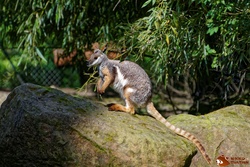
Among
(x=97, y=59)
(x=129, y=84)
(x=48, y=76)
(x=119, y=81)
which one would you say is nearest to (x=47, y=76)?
(x=48, y=76)

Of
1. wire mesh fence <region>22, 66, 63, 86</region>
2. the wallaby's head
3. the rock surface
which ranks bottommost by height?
wire mesh fence <region>22, 66, 63, 86</region>

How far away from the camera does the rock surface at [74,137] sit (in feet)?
16.8

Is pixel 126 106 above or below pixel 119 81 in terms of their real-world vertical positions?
below

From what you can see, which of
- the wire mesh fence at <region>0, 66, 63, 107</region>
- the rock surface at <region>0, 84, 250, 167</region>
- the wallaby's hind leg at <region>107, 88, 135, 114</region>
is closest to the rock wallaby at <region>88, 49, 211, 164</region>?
the wallaby's hind leg at <region>107, 88, 135, 114</region>

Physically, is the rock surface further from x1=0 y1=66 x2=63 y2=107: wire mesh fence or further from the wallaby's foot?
x1=0 y1=66 x2=63 y2=107: wire mesh fence

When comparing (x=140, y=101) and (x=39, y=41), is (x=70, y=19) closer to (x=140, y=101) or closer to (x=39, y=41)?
(x=39, y=41)

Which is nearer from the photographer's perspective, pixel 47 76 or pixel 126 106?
pixel 126 106

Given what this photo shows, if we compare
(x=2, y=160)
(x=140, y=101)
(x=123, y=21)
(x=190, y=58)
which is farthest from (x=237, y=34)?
(x=2, y=160)

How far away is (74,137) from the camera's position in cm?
516

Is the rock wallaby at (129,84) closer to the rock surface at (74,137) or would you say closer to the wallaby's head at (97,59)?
the wallaby's head at (97,59)

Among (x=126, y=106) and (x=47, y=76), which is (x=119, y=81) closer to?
(x=126, y=106)

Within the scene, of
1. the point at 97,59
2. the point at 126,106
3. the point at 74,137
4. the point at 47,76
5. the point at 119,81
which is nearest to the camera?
the point at 74,137

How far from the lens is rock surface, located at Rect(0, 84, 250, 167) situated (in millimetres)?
5125

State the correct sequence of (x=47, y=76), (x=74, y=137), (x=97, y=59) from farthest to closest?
(x=47, y=76)
(x=97, y=59)
(x=74, y=137)
